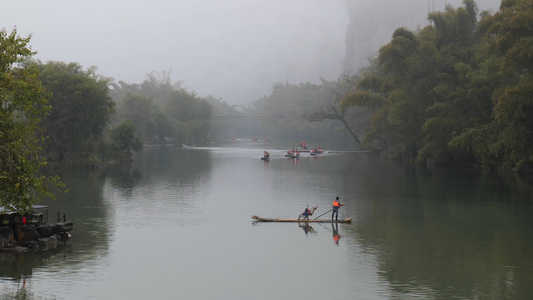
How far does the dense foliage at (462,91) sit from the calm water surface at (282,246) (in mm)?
6800

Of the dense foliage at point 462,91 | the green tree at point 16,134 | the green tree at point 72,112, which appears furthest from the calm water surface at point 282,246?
the green tree at point 72,112

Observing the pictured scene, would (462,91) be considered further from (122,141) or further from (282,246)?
(122,141)

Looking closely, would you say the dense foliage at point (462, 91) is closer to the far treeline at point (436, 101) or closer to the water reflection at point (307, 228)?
the far treeline at point (436, 101)

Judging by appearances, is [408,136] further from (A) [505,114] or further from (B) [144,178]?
(B) [144,178]

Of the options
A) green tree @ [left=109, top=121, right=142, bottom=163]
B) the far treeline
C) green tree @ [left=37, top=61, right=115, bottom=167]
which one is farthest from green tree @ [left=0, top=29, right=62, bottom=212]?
green tree @ [left=109, top=121, right=142, bottom=163]

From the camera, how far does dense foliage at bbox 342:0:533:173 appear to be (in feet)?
198

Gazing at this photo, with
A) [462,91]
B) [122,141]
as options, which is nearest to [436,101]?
[462,91]

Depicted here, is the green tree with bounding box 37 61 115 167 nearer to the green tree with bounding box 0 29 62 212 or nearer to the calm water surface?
the calm water surface

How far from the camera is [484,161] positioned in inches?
2953

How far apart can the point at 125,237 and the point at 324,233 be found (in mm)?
11826

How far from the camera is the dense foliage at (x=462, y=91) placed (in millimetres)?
60281

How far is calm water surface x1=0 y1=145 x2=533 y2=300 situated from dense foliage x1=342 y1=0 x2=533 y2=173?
6.80 metres

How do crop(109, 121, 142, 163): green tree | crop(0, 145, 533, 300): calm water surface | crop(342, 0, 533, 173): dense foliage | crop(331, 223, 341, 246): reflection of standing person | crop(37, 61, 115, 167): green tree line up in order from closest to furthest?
crop(0, 145, 533, 300): calm water surface < crop(331, 223, 341, 246): reflection of standing person < crop(342, 0, 533, 173): dense foliage < crop(37, 61, 115, 167): green tree < crop(109, 121, 142, 163): green tree

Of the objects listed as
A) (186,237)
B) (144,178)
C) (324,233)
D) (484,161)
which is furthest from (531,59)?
(144,178)
